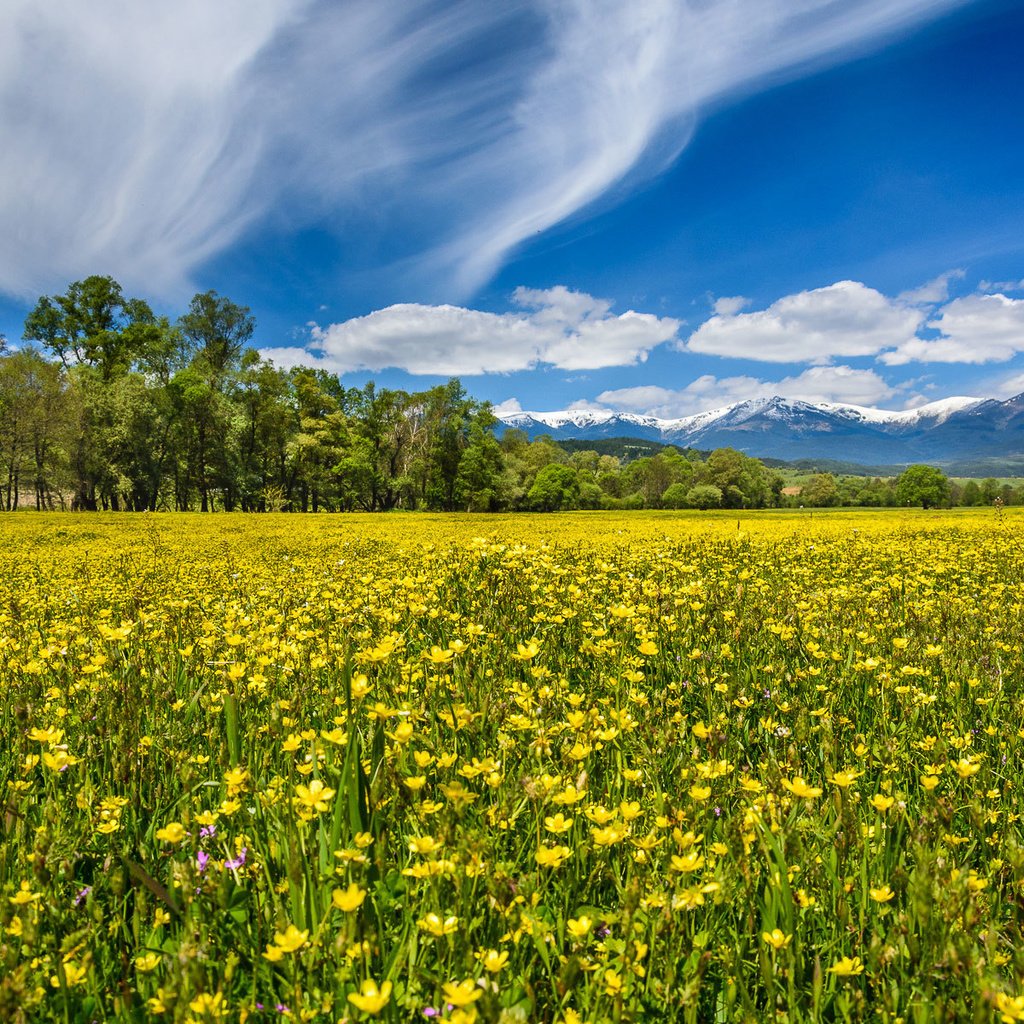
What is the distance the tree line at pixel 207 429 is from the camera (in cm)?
4488

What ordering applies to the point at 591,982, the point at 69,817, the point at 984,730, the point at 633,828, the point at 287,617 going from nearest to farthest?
the point at 591,982 < the point at 633,828 < the point at 69,817 < the point at 984,730 < the point at 287,617

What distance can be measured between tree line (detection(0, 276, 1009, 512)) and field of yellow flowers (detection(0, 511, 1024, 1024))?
49.4 m

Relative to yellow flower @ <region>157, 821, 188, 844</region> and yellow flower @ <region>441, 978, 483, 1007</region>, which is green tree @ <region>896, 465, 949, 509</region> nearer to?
yellow flower @ <region>441, 978, 483, 1007</region>

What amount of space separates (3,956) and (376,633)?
3653 mm

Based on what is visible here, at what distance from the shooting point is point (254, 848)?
2.09 m

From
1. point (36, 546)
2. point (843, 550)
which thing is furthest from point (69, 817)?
point (36, 546)

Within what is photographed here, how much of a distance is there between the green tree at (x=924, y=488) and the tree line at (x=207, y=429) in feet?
254

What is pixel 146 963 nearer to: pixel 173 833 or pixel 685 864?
pixel 173 833

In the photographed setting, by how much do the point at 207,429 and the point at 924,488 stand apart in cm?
11578

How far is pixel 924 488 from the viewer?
104375 millimetres

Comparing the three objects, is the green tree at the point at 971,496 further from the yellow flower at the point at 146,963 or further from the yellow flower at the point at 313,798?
the yellow flower at the point at 146,963

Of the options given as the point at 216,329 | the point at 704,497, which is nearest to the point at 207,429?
the point at 216,329

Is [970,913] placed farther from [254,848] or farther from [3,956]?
[3,956]

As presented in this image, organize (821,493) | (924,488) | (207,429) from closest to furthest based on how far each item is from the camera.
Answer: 1. (207,429)
2. (924,488)
3. (821,493)
